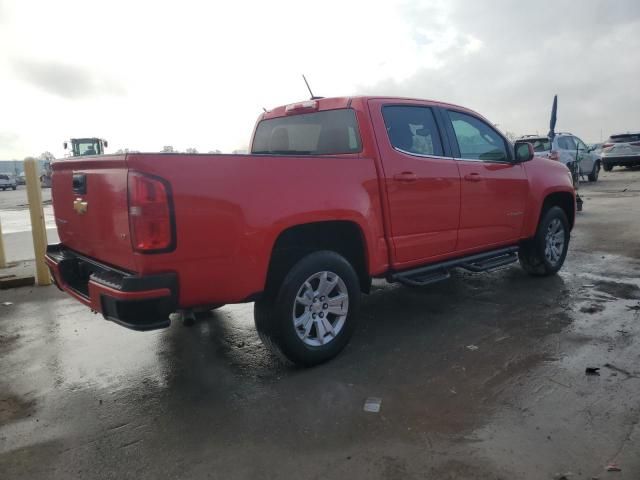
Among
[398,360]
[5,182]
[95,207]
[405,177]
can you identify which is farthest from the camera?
[5,182]

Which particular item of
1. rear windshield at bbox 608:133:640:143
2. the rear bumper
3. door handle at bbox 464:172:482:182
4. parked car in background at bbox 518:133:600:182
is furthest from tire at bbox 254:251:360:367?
rear windshield at bbox 608:133:640:143

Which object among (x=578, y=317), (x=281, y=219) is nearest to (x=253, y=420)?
(x=281, y=219)

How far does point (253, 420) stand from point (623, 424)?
2.08 meters

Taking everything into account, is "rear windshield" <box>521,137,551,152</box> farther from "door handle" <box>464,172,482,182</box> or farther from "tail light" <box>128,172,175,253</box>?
"tail light" <box>128,172,175,253</box>

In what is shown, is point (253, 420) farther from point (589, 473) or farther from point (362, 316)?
point (362, 316)

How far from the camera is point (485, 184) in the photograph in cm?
491

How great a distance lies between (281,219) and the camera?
3.24 metres

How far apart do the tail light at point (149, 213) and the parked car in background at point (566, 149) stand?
12196mm

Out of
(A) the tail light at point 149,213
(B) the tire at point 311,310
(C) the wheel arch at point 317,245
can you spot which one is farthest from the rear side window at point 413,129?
(A) the tail light at point 149,213

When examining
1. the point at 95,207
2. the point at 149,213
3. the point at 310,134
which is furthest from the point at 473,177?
the point at 95,207

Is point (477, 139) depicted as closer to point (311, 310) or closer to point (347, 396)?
point (311, 310)

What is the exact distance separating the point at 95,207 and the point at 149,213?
0.67 m

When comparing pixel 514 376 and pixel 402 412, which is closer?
pixel 402 412

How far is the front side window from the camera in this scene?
487cm
